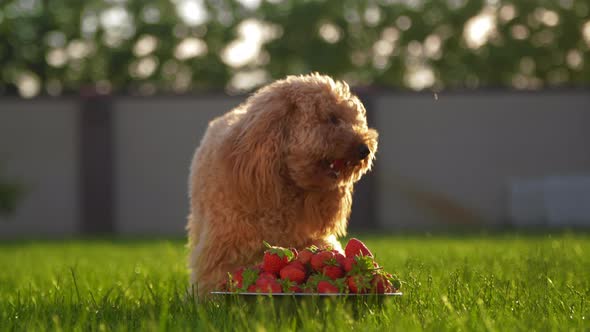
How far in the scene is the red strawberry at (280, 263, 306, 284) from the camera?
3863 millimetres

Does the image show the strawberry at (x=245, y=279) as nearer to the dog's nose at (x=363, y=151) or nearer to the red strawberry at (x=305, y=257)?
the red strawberry at (x=305, y=257)

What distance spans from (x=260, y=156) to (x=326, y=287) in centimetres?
100

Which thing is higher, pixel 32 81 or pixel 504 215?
pixel 32 81

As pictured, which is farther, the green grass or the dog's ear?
the dog's ear

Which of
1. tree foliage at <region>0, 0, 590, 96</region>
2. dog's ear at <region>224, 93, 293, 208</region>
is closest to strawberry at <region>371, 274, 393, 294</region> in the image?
dog's ear at <region>224, 93, 293, 208</region>

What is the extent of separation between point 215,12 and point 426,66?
7539mm

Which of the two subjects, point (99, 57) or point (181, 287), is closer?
point (181, 287)

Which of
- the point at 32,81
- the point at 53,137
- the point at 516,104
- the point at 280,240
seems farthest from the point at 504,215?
the point at 32,81

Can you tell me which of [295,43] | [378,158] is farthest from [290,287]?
[295,43]

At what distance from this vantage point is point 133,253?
34.1 ft

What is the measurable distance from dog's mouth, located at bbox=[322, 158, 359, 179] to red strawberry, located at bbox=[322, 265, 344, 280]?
75 centimetres

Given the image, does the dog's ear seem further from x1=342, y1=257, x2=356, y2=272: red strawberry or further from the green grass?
x1=342, y1=257, x2=356, y2=272: red strawberry

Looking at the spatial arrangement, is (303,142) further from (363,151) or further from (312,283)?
(312,283)

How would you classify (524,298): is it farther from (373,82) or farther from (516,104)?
(373,82)
